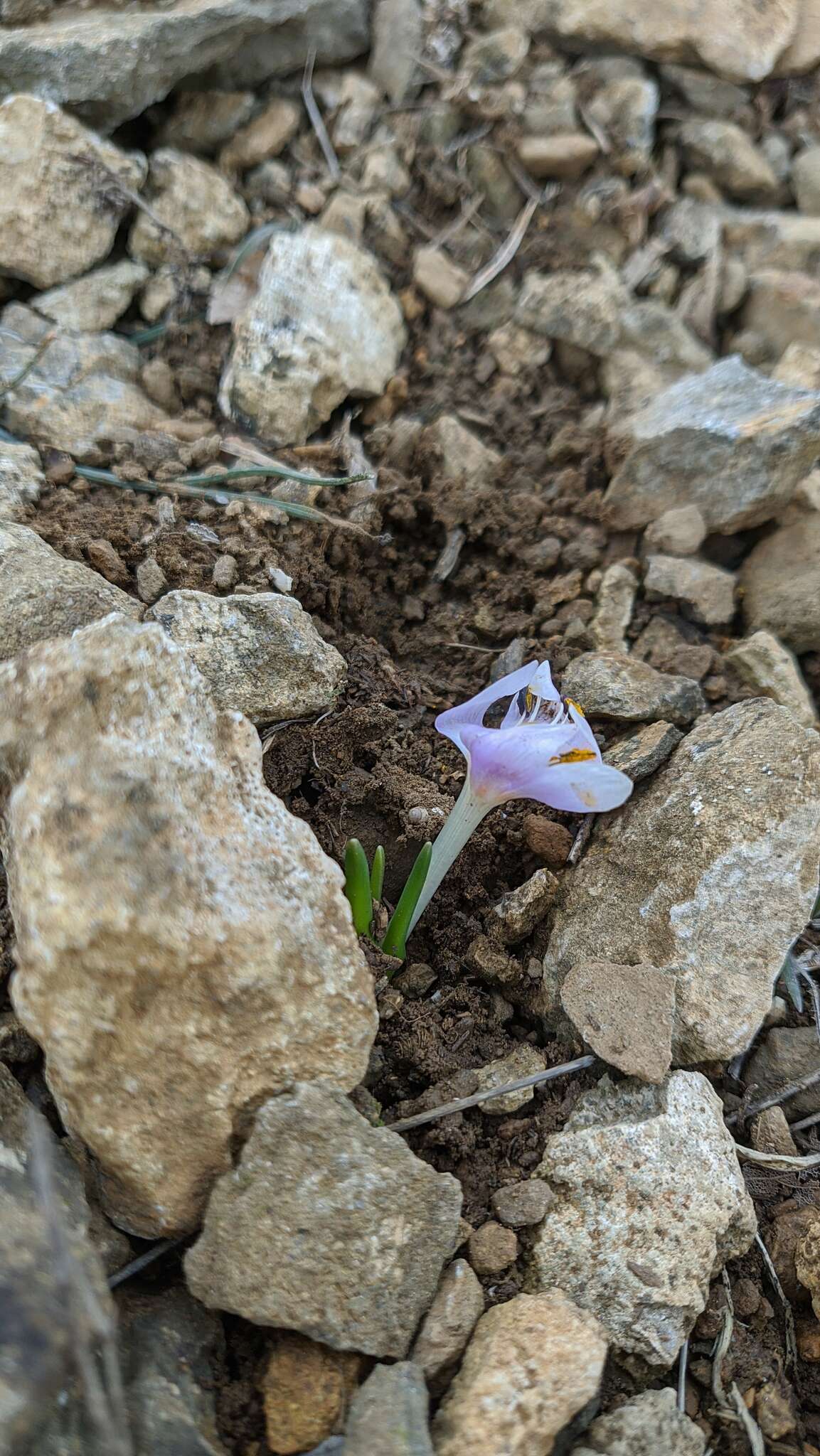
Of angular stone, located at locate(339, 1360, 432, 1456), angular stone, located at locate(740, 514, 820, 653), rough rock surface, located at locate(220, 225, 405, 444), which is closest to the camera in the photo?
angular stone, located at locate(339, 1360, 432, 1456)

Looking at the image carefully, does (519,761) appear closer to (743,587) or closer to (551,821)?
(551,821)

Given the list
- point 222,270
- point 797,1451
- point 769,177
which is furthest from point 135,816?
point 769,177

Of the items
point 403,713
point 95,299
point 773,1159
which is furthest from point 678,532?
point 95,299

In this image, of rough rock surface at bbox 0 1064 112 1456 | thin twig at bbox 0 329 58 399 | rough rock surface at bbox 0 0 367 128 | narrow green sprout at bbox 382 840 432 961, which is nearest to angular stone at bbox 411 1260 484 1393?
rough rock surface at bbox 0 1064 112 1456

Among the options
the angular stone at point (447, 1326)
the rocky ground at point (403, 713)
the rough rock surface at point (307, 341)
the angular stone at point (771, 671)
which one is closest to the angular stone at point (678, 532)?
the rocky ground at point (403, 713)

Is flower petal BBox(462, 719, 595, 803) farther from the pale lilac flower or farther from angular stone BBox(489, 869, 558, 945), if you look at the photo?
angular stone BBox(489, 869, 558, 945)

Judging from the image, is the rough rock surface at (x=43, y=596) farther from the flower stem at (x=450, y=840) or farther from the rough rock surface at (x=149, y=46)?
the rough rock surface at (x=149, y=46)
